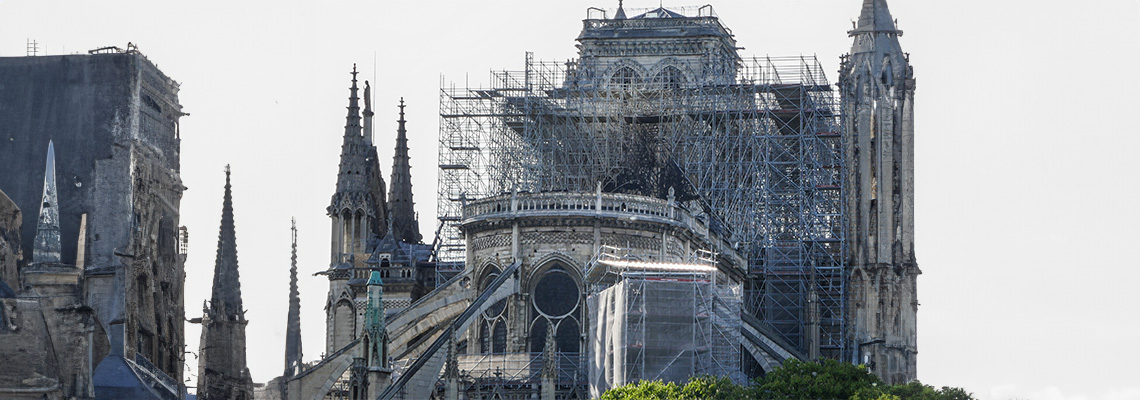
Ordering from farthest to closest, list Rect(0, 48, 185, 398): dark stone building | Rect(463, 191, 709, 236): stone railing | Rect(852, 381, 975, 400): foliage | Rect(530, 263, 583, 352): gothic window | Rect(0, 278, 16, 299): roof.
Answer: Rect(0, 48, 185, 398): dark stone building
Rect(530, 263, 583, 352): gothic window
Rect(463, 191, 709, 236): stone railing
Rect(0, 278, 16, 299): roof
Rect(852, 381, 975, 400): foliage

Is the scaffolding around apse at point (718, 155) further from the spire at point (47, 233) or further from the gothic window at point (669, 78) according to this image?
the spire at point (47, 233)

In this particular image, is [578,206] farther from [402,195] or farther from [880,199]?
[402,195]

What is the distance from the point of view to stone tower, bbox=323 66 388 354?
102 metres

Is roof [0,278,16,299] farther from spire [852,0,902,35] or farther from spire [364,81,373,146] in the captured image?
spire [852,0,902,35]

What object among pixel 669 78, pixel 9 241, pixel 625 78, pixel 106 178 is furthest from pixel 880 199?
pixel 9 241

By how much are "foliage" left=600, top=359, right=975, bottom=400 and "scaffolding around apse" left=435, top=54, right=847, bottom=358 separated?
62.8ft

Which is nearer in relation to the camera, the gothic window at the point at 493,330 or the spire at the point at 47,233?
the gothic window at the point at 493,330

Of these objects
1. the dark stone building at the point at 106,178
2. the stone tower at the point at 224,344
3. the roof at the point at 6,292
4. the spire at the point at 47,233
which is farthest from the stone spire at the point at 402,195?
the roof at the point at 6,292

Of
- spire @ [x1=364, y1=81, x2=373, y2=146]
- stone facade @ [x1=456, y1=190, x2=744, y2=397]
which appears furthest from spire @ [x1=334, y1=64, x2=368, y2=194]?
stone facade @ [x1=456, y1=190, x2=744, y2=397]

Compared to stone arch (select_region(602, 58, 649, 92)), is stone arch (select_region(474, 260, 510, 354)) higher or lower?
lower

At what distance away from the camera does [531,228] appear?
284 ft

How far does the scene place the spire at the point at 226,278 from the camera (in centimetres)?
9475

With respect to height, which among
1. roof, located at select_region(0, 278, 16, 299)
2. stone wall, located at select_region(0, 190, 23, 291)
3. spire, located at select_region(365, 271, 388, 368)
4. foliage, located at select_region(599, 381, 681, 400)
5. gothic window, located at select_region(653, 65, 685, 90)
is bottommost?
foliage, located at select_region(599, 381, 681, 400)

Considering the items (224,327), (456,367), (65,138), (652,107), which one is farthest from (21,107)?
(456,367)
